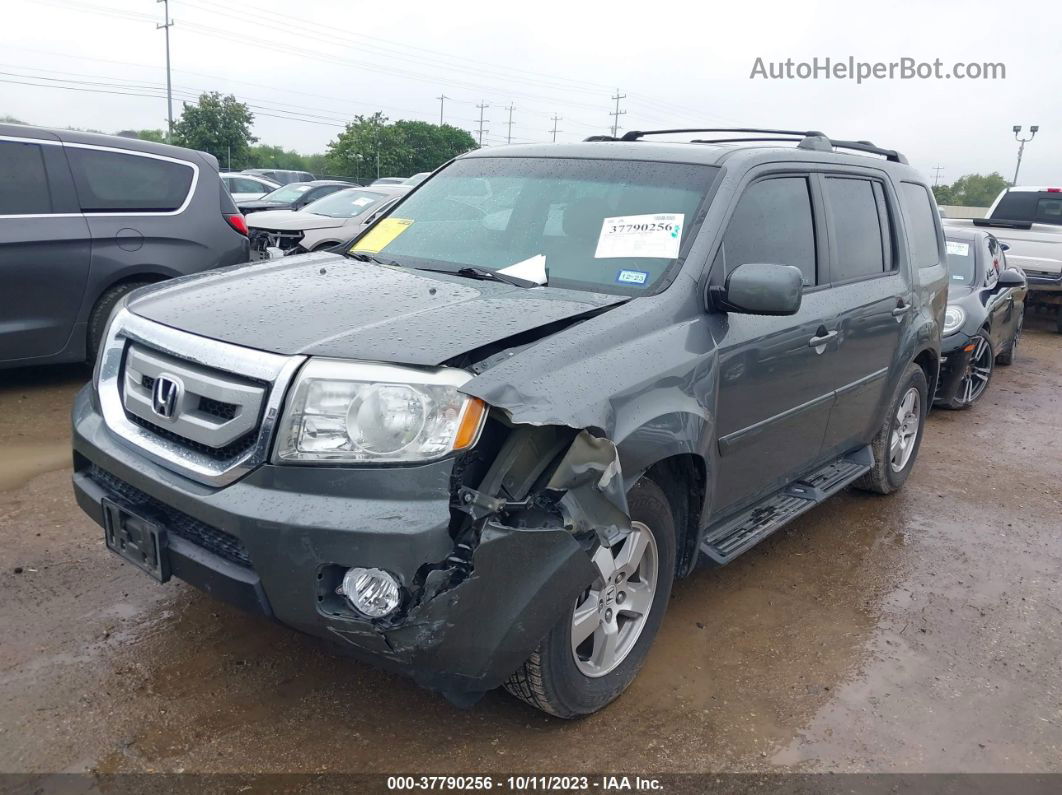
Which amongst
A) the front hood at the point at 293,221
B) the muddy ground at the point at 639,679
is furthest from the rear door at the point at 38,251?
the front hood at the point at 293,221

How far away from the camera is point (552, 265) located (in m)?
3.29

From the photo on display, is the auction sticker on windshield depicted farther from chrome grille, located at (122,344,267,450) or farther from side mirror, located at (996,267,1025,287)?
side mirror, located at (996,267,1025,287)

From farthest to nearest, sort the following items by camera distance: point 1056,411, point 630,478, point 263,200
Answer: point 263,200, point 1056,411, point 630,478

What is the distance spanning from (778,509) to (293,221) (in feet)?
27.2

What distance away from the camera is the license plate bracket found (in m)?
2.54

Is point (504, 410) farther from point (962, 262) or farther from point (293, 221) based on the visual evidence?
point (293, 221)

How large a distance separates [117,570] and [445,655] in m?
2.03

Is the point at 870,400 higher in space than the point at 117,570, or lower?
higher

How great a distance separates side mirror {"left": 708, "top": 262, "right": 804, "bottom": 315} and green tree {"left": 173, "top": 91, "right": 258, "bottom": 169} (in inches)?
1838

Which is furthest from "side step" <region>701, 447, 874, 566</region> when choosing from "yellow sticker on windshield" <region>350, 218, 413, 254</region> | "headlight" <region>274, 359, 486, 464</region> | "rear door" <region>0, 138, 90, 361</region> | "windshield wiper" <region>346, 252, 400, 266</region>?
"rear door" <region>0, 138, 90, 361</region>

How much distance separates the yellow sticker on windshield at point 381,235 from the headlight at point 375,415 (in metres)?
1.53

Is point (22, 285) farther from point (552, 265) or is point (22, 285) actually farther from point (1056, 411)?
point (1056, 411)

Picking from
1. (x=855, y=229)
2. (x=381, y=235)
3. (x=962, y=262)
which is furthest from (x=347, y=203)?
(x=855, y=229)

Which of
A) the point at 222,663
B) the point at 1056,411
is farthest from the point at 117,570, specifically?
the point at 1056,411
